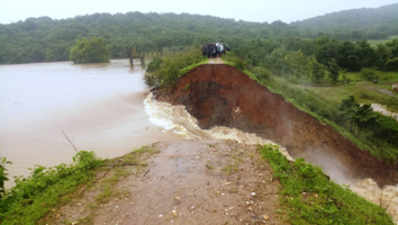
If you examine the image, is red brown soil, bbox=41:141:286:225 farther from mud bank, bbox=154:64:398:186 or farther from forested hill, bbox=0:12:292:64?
forested hill, bbox=0:12:292:64

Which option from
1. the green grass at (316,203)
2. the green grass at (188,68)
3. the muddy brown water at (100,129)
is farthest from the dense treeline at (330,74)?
the green grass at (316,203)

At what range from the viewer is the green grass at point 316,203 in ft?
11.9

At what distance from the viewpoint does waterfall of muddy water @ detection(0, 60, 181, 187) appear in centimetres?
930

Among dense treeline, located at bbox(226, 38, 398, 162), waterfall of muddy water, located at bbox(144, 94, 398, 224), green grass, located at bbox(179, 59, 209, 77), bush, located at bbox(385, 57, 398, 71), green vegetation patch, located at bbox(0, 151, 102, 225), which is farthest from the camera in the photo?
bush, located at bbox(385, 57, 398, 71)

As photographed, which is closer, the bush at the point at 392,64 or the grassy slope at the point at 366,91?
the grassy slope at the point at 366,91

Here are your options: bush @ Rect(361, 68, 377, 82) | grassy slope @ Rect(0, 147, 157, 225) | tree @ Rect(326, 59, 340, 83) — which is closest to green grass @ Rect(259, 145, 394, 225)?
grassy slope @ Rect(0, 147, 157, 225)

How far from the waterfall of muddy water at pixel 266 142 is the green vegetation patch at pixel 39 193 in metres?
6.15

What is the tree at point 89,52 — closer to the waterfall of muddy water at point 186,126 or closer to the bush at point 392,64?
the waterfall of muddy water at point 186,126

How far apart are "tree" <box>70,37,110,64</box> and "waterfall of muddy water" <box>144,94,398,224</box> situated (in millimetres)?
33198

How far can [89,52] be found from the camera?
138 feet

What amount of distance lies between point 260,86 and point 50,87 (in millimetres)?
20931

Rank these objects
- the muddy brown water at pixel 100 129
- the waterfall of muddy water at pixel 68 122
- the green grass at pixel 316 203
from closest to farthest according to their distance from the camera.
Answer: the green grass at pixel 316 203
the waterfall of muddy water at pixel 68 122
the muddy brown water at pixel 100 129

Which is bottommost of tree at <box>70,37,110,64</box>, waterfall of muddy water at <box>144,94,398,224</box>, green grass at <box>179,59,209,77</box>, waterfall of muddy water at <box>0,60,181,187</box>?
waterfall of muddy water at <box>144,94,398,224</box>

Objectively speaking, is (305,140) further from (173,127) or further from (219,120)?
(173,127)
